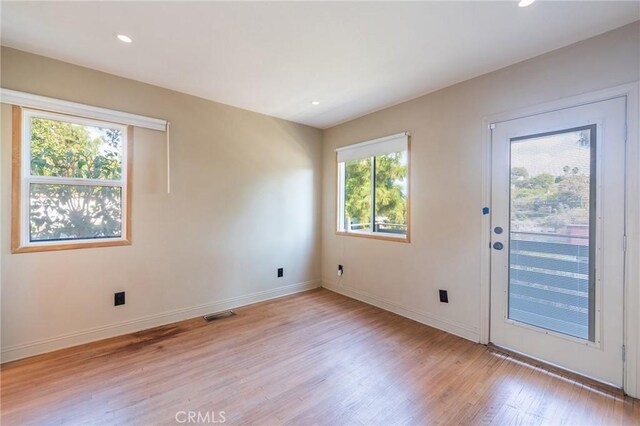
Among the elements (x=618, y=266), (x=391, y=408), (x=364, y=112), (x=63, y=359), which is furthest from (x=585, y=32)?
(x=63, y=359)

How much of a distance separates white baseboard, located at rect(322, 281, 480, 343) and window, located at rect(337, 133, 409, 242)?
2.75 feet

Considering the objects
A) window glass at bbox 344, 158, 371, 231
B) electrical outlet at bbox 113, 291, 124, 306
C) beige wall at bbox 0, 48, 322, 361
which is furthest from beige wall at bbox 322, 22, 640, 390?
electrical outlet at bbox 113, 291, 124, 306

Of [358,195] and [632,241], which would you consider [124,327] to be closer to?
[358,195]

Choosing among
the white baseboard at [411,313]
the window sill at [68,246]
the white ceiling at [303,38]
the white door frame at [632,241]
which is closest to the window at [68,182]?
the window sill at [68,246]

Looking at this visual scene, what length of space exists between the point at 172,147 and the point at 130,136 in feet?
1.27

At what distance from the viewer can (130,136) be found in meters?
2.68

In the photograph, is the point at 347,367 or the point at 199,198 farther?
the point at 199,198

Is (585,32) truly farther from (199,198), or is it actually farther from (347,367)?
(199,198)

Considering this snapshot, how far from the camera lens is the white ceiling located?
5.64ft

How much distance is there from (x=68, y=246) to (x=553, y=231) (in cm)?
423

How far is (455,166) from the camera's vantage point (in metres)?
2.74

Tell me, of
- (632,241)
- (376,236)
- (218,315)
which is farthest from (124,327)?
(632,241)


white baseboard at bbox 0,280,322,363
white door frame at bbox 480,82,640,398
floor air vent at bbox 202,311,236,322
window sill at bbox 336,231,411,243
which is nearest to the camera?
white door frame at bbox 480,82,640,398

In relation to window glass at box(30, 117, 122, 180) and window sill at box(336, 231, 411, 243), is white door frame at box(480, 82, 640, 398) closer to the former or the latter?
window sill at box(336, 231, 411, 243)
